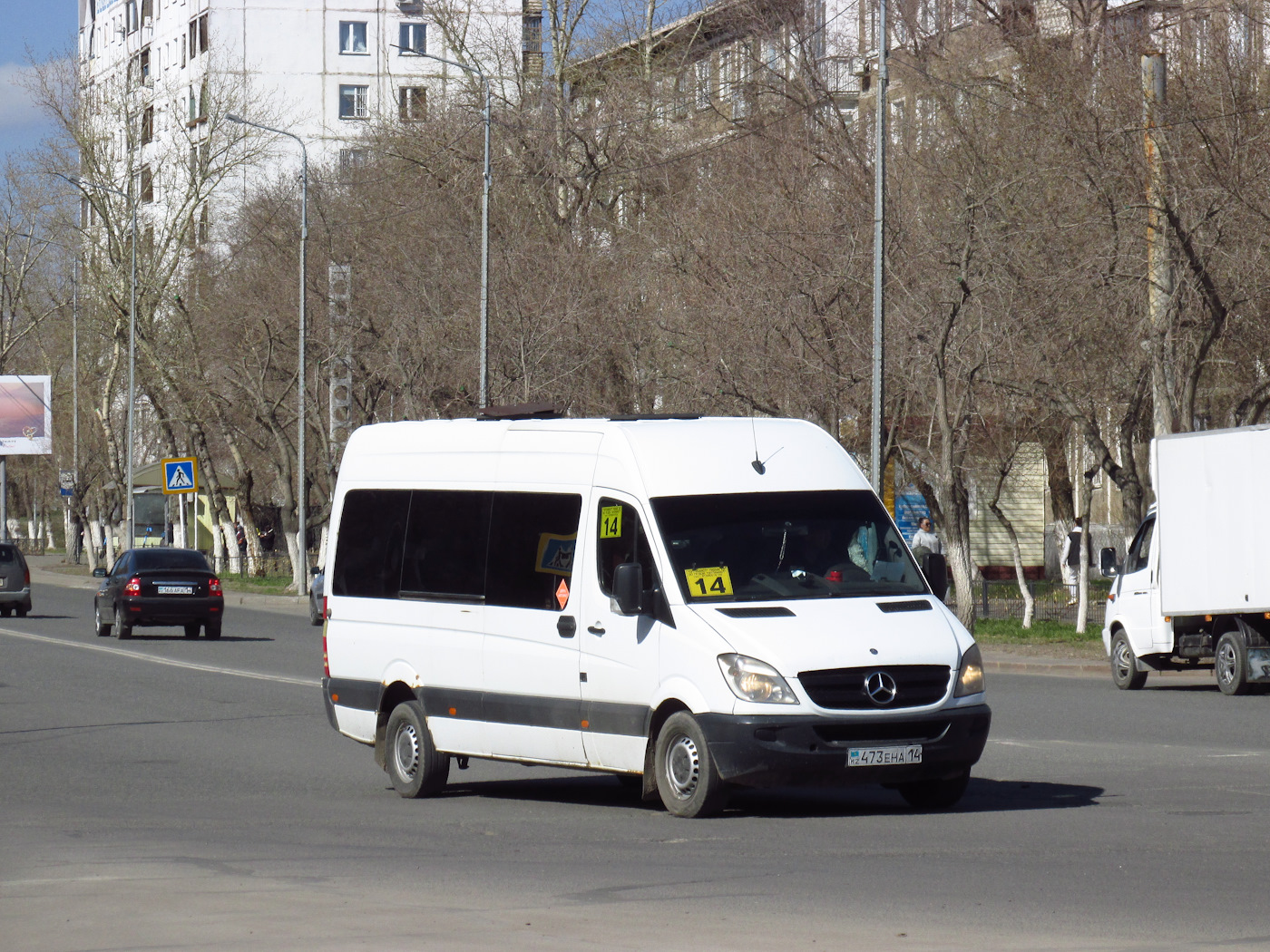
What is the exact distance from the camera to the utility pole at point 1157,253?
27.4 meters

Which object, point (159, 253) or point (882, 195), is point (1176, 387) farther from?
point (159, 253)

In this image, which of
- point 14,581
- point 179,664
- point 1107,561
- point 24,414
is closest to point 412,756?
point 1107,561

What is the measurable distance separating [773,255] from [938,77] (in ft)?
14.3

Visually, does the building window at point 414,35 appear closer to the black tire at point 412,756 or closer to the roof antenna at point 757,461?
the black tire at point 412,756

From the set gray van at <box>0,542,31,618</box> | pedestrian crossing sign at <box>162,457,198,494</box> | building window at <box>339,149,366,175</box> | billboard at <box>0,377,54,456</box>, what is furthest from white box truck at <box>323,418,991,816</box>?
billboard at <box>0,377,54,456</box>

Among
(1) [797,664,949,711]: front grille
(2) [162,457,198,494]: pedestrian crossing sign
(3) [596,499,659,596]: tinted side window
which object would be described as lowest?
(1) [797,664,949,711]: front grille

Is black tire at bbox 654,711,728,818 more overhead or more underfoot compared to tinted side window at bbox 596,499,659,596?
more underfoot

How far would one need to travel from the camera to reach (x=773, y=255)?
33.9 metres

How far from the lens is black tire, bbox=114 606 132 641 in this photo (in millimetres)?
33844

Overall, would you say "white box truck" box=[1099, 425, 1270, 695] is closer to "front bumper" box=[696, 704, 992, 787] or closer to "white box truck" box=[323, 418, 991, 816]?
"white box truck" box=[323, 418, 991, 816]

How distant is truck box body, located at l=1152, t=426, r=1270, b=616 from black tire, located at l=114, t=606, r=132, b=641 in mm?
18719

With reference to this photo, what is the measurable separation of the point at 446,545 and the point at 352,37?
91563mm

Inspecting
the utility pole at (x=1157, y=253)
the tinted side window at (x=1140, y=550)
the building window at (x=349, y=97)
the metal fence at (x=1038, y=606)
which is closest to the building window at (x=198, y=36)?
the building window at (x=349, y=97)

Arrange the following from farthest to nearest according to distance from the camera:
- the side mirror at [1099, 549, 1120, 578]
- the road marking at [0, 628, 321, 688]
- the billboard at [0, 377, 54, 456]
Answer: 1. the billboard at [0, 377, 54, 456]
2. the road marking at [0, 628, 321, 688]
3. the side mirror at [1099, 549, 1120, 578]
